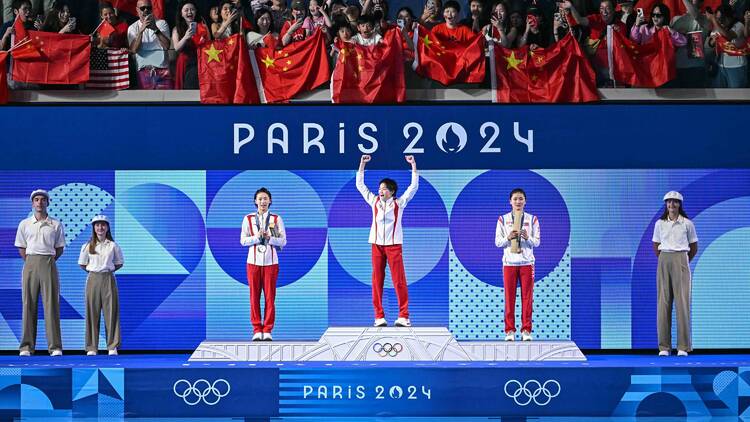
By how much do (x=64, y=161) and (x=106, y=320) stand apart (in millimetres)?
A: 1737

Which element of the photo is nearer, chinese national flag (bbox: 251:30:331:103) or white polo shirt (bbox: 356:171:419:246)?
white polo shirt (bbox: 356:171:419:246)

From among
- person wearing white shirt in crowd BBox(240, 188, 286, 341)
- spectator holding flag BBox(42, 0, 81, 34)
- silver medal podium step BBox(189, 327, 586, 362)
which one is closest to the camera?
silver medal podium step BBox(189, 327, 586, 362)

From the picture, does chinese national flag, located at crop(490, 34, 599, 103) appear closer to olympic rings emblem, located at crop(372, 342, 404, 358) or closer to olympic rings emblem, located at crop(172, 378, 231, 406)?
olympic rings emblem, located at crop(372, 342, 404, 358)

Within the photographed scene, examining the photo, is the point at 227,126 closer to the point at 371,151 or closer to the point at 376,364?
the point at 371,151

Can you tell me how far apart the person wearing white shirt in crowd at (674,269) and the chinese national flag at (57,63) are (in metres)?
5.98

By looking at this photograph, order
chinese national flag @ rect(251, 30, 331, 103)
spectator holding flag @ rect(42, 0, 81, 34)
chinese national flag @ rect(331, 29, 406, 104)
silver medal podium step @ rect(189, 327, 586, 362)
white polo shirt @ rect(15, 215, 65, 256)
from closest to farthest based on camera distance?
silver medal podium step @ rect(189, 327, 586, 362)
white polo shirt @ rect(15, 215, 65, 256)
chinese national flag @ rect(331, 29, 406, 104)
chinese national flag @ rect(251, 30, 331, 103)
spectator holding flag @ rect(42, 0, 81, 34)

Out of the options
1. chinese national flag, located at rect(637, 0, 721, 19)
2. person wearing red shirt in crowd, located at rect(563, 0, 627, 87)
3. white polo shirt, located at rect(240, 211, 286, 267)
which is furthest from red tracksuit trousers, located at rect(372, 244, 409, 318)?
chinese national flag, located at rect(637, 0, 721, 19)

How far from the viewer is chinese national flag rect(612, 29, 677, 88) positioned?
11469 millimetres

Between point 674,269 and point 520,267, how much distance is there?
1.52 metres

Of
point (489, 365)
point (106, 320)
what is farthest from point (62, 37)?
point (489, 365)

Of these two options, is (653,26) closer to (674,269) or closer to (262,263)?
(674,269)

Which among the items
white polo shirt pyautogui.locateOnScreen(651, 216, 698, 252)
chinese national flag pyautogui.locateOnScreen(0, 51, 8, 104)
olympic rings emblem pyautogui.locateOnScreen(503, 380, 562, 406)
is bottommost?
olympic rings emblem pyautogui.locateOnScreen(503, 380, 562, 406)

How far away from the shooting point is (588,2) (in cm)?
1216

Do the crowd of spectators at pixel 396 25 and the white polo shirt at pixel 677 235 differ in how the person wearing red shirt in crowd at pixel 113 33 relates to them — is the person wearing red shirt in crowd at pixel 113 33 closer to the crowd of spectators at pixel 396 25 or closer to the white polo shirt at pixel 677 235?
the crowd of spectators at pixel 396 25
